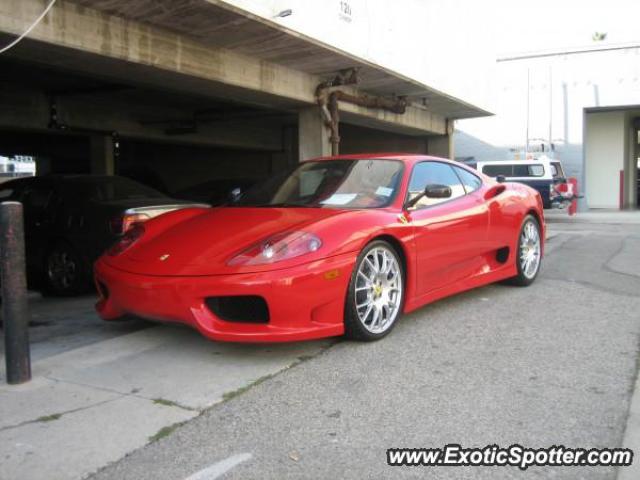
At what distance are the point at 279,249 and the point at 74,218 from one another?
3.70 metres

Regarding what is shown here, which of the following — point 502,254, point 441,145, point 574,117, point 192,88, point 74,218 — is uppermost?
point 574,117

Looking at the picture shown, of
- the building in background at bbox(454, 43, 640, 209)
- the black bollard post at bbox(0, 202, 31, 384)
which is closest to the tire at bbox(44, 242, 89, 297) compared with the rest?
the black bollard post at bbox(0, 202, 31, 384)

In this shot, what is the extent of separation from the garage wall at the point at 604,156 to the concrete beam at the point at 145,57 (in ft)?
71.0

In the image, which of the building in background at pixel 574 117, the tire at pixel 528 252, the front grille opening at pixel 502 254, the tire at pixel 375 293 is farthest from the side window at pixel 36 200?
the building in background at pixel 574 117

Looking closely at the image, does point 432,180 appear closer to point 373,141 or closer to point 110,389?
point 110,389

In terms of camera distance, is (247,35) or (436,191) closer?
(436,191)

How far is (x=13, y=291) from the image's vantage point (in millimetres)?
3275

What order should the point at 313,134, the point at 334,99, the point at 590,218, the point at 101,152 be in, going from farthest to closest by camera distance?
the point at 590,218
the point at 101,152
the point at 313,134
the point at 334,99

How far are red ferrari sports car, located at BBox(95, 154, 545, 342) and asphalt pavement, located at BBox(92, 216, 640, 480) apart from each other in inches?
12.4

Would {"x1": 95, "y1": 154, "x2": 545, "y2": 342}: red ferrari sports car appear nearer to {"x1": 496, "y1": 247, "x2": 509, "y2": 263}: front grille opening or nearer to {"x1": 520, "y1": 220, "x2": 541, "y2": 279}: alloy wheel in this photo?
{"x1": 496, "y1": 247, "x2": 509, "y2": 263}: front grille opening

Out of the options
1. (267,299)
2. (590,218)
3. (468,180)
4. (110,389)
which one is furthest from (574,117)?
(110,389)

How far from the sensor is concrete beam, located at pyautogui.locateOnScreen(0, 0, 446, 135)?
6715 mm

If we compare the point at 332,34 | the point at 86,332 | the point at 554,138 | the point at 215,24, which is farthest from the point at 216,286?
the point at 554,138

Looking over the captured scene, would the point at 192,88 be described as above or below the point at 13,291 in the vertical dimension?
above
